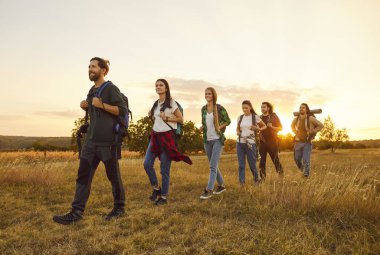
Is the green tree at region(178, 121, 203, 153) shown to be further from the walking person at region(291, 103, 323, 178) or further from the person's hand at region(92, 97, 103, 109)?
the person's hand at region(92, 97, 103, 109)

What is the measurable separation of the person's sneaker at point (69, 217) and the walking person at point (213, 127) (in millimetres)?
2728

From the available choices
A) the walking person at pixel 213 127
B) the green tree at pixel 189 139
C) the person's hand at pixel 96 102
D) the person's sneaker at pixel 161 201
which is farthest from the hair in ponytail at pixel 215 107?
the green tree at pixel 189 139

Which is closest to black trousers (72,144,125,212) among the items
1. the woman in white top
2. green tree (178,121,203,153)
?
the woman in white top

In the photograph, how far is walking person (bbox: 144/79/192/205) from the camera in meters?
6.18

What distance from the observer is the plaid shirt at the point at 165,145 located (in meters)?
6.15

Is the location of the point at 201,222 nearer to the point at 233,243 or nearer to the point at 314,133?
the point at 233,243

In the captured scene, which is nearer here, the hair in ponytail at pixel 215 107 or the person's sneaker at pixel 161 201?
the person's sneaker at pixel 161 201

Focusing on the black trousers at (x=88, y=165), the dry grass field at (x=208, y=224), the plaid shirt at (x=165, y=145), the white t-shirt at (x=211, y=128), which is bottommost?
the dry grass field at (x=208, y=224)

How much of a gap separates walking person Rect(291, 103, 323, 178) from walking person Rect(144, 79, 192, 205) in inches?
181

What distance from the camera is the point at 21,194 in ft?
23.3

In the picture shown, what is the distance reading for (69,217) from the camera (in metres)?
4.89

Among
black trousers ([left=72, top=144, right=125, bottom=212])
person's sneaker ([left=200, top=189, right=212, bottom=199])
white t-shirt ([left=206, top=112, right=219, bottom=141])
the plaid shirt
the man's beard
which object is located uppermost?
the man's beard

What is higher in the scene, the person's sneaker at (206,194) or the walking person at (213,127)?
the walking person at (213,127)

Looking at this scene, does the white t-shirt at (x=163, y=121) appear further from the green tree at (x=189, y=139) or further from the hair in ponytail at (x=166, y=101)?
the green tree at (x=189, y=139)
